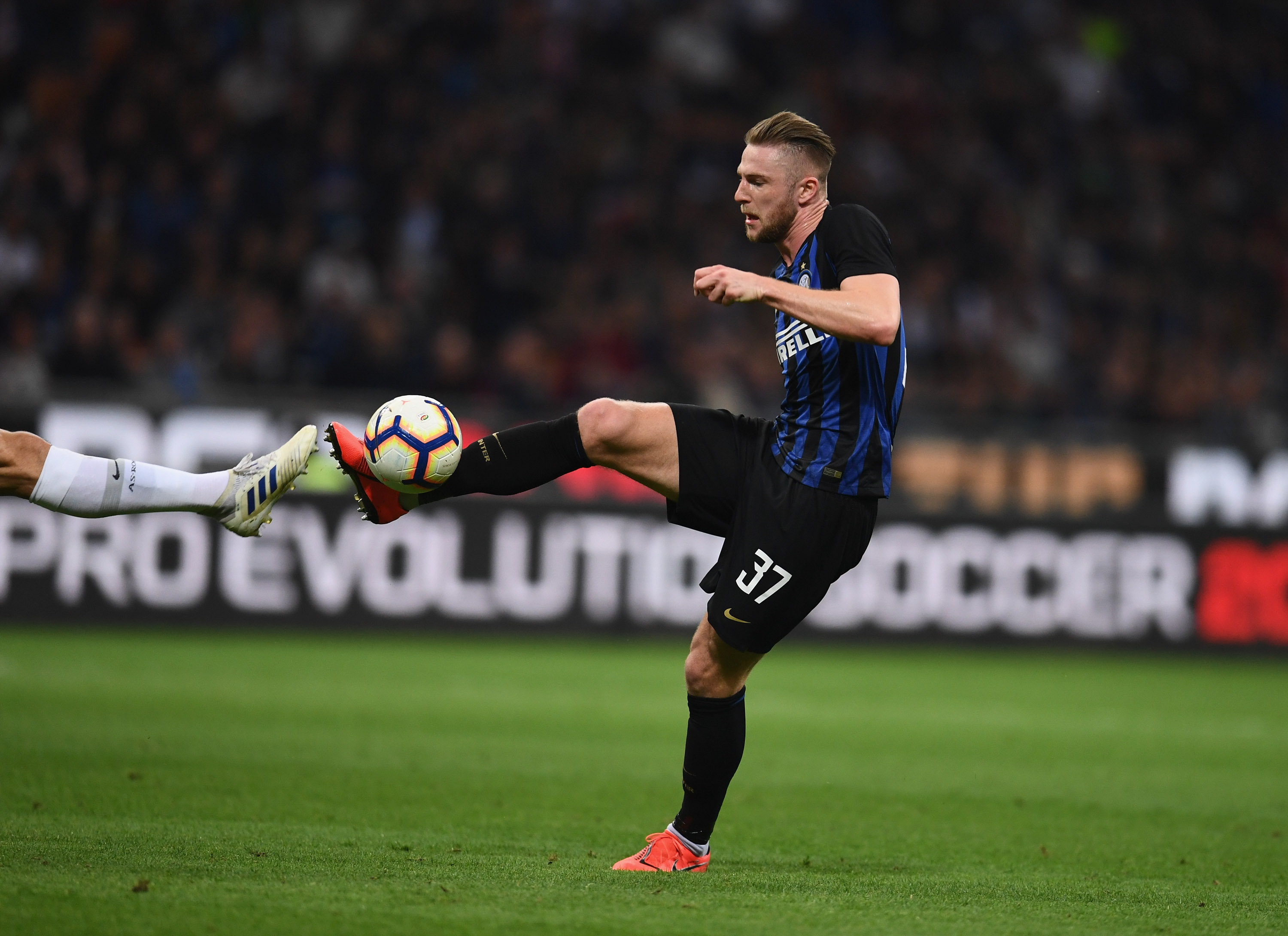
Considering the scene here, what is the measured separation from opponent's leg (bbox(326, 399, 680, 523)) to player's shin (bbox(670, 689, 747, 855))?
27.3 inches

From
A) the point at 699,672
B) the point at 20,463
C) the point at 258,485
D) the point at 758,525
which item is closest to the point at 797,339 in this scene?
the point at 758,525

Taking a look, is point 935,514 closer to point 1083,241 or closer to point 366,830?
point 1083,241

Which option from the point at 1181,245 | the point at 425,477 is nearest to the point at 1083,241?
the point at 1181,245

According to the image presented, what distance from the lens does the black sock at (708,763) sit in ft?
15.4

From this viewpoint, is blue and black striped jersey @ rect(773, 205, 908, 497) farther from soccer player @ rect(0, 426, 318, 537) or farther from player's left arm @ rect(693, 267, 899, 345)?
soccer player @ rect(0, 426, 318, 537)

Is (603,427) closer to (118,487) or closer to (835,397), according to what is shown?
(835,397)

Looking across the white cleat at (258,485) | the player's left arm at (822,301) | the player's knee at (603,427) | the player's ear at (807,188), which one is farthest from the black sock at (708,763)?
the player's ear at (807,188)

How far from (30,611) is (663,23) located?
366 inches

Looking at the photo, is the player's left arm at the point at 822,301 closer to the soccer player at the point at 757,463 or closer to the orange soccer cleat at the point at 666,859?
the soccer player at the point at 757,463

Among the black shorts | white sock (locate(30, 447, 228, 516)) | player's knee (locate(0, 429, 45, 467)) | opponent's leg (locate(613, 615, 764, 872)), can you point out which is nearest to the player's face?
the black shorts

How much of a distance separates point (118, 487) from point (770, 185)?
2195mm

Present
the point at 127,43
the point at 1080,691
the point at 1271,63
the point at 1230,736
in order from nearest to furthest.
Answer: the point at 1230,736 → the point at 1080,691 → the point at 127,43 → the point at 1271,63

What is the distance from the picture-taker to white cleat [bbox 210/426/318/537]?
4738 millimetres

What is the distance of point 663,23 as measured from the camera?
16.8 m
